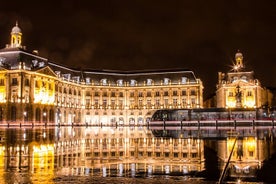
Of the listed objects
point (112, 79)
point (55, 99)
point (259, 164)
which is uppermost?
point (112, 79)

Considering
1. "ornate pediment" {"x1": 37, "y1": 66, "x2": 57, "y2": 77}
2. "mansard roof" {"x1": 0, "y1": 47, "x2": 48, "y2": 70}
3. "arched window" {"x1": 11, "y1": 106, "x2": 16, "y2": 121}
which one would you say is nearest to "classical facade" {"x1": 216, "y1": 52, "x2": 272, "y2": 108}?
"ornate pediment" {"x1": 37, "y1": 66, "x2": 57, "y2": 77}

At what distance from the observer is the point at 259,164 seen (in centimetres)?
1477

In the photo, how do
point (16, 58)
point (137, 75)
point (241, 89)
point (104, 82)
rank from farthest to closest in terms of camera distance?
point (137, 75), point (104, 82), point (241, 89), point (16, 58)

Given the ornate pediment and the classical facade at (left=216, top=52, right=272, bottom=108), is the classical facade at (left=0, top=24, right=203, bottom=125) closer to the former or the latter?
the ornate pediment

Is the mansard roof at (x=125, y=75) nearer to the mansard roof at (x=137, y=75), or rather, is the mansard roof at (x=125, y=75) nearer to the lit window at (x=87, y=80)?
the mansard roof at (x=137, y=75)

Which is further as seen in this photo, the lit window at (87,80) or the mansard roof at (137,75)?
the mansard roof at (137,75)

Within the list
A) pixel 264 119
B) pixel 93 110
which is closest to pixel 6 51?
pixel 93 110

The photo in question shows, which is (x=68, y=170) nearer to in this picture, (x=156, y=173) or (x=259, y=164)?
(x=156, y=173)

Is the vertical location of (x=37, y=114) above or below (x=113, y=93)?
below

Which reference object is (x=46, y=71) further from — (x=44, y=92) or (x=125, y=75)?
(x=125, y=75)

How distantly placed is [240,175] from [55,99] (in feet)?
318

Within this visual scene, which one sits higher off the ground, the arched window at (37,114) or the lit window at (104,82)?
the lit window at (104,82)

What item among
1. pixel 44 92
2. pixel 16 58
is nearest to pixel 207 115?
pixel 44 92

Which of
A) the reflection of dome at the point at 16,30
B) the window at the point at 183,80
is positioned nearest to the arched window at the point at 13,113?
the reflection of dome at the point at 16,30
